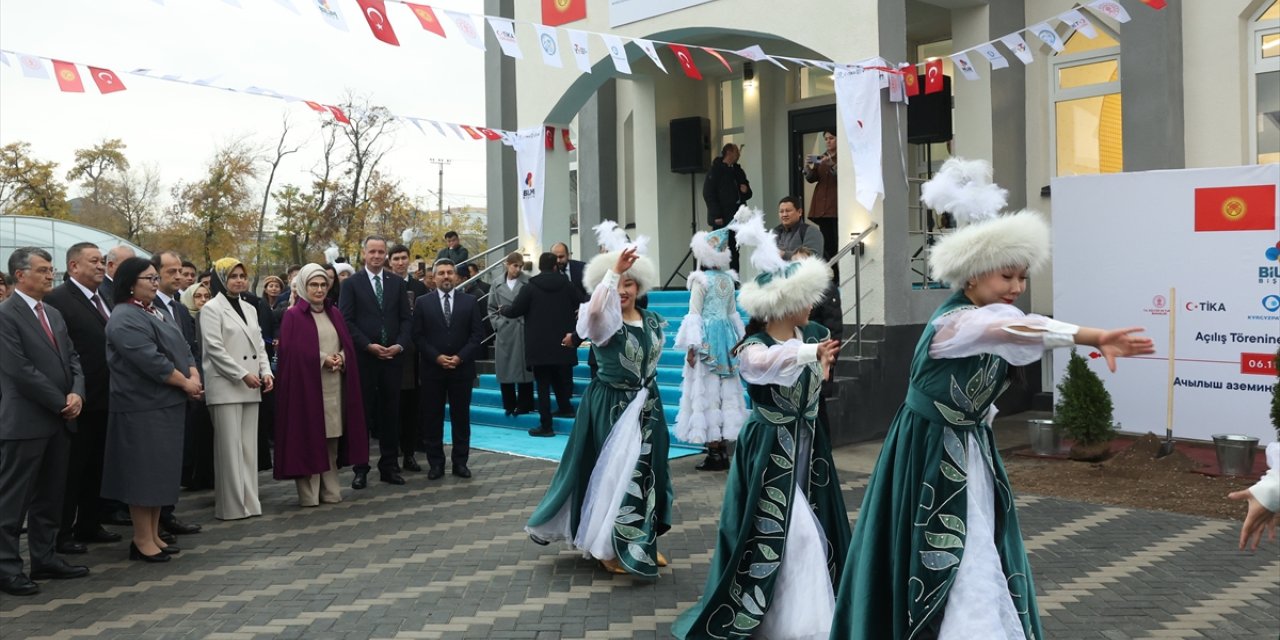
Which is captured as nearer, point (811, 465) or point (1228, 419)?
point (811, 465)

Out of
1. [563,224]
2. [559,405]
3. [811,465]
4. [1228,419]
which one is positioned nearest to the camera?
[811,465]

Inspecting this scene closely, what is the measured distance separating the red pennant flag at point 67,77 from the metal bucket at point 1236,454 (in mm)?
9503

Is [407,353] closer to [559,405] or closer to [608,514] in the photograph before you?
[559,405]

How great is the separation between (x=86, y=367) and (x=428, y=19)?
3584mm

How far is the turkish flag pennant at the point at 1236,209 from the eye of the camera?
8531 millimetres

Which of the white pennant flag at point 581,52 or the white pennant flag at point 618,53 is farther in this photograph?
the white pennant flag at point 581,52

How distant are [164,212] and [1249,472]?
1271 inches

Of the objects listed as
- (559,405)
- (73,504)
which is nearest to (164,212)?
(559,405)

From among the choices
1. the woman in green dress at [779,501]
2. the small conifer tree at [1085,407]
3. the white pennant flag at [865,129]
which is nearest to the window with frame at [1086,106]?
the white pennant flag at [865,129]

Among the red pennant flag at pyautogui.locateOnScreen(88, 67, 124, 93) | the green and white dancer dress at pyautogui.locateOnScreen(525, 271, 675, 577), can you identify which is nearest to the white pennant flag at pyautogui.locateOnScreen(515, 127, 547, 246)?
the red pennant flag at pyautogui.locateOnScreen(88, 67, 124, 93)

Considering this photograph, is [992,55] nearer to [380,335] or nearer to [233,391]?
[380,335]

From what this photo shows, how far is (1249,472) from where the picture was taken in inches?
324

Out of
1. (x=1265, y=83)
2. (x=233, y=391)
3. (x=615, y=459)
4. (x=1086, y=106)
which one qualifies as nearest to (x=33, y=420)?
(x=233, y=391)

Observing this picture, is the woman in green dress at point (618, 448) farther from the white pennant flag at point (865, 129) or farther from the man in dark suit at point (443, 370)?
the white pennant flag at point (865, 129)
